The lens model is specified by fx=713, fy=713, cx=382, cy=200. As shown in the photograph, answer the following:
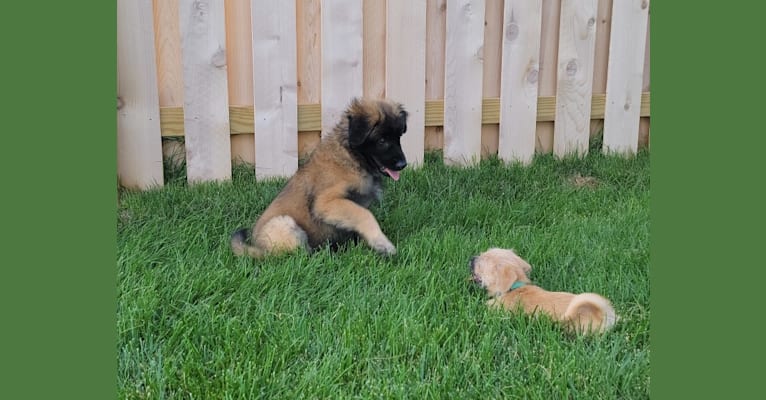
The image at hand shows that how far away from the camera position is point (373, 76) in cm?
635

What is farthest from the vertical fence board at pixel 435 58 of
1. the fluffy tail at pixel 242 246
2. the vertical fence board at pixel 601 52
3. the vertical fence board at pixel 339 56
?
the fluffy tail at pixel 242 246

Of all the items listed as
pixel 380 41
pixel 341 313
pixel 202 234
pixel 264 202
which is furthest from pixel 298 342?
pixel 380 41

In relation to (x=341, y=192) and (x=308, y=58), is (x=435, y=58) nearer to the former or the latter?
(x=308, y=58)

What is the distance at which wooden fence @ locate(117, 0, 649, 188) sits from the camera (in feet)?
19.0

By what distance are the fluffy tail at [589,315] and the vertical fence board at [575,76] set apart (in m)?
3.55

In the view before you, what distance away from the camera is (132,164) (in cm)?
580

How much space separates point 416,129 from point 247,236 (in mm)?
2290

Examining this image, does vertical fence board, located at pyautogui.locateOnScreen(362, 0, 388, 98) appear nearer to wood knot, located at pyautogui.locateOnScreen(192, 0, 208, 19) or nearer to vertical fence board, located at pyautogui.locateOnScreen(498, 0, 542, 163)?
vertical fence board, located at pyautogui.locateOnScreen(498, 0, 542, 163)

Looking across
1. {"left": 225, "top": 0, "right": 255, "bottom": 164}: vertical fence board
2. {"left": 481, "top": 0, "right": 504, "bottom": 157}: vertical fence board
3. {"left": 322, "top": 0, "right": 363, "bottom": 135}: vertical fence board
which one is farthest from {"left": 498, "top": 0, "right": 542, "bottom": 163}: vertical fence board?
{"left": 225, "top": 0, "right": 255, "bottom": 164}: vertical fence board

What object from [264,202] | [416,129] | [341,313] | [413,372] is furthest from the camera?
[416,129]

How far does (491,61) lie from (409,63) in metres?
0.87

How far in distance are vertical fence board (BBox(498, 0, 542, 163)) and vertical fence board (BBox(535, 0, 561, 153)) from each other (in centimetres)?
23

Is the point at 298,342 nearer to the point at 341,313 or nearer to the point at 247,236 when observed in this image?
the point at 341,313

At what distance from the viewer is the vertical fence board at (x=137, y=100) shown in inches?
219
